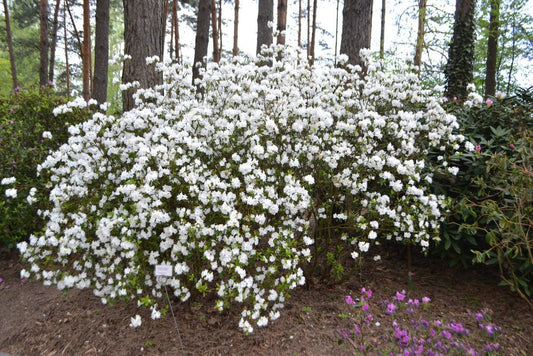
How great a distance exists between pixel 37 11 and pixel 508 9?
692 inches

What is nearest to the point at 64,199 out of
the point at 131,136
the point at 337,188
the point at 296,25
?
the point at 131,136

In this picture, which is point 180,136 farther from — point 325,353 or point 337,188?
point 325,353

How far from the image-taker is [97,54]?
766 cm

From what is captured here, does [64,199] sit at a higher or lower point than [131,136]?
lower

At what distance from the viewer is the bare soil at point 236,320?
3.01 meters

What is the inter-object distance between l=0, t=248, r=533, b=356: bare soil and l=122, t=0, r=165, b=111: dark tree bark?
8.50 ft

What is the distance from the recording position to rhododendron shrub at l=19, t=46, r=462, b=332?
2625mm

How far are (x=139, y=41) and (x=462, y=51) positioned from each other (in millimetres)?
6255

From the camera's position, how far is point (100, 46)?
25.0ft

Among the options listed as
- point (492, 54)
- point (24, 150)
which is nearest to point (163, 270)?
point (24, 150)

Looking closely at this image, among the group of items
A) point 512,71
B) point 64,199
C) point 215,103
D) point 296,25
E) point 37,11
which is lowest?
point 64,199

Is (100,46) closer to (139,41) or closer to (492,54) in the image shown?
(139,41)

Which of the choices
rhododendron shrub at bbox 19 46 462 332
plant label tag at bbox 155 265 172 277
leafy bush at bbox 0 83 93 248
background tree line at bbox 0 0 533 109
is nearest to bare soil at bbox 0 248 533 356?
rhododendron shrub at bbox 19 46 462 332

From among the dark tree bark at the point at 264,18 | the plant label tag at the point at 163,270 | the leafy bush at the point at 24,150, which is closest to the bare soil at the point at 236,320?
the plant label tag at the point at 163,270
